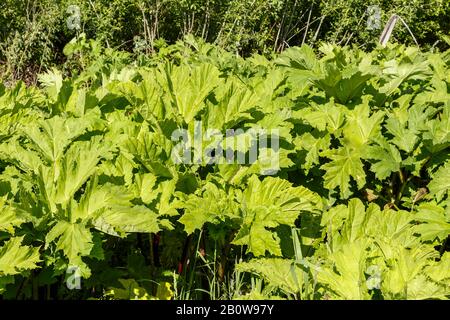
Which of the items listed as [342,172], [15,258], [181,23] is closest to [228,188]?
[342,172]

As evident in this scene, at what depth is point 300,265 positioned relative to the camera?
6.89ft

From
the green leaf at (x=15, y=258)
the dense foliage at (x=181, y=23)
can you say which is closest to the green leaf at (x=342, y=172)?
the green leaf at (x=15, y=258)

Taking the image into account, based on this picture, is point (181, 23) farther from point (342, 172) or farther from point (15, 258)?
point (15, 258)

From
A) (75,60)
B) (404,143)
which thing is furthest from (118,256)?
(75,60)

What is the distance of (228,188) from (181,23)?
635cm

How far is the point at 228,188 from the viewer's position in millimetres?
2389

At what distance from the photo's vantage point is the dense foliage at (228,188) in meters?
1.96

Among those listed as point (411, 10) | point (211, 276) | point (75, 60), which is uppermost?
point (411, 10)

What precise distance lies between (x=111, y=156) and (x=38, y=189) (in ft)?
1.08

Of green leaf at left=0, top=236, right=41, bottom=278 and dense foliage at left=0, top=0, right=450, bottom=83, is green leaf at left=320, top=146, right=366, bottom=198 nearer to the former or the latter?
green leaf at left=0, top=236, right=41, bottom=278

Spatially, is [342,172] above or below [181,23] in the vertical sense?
below

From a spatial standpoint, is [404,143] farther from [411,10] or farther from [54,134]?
[411,10]

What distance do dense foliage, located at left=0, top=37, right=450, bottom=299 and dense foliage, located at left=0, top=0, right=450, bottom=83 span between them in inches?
160

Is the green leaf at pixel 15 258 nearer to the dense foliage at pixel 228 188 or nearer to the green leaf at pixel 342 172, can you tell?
the dense foliage at pixel 228 188
